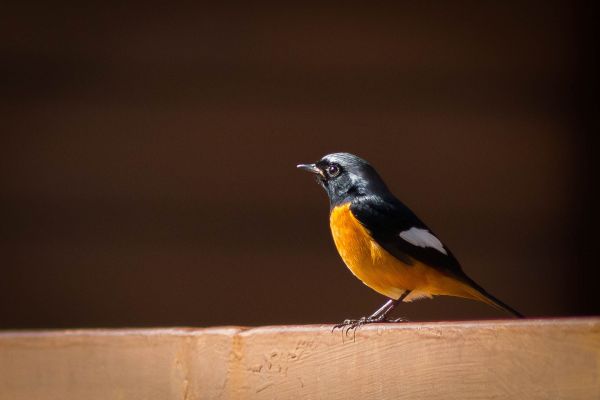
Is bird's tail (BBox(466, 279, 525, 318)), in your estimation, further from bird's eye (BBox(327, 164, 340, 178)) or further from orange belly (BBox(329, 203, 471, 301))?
bird's eye (BBox(327, 164, 340, 178))

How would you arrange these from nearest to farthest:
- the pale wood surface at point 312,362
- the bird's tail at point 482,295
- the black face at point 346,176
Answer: the pale wood surface at point 312,362, the bird's tail at point 482,295, the black face at point 346,176

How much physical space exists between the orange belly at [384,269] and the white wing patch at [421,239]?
58mm

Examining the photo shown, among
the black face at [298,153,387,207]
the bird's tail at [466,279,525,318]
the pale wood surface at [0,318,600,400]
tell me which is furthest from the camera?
the black face at [298,153,387,207]

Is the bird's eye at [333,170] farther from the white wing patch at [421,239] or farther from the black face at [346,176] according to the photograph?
the white wing patch at [421,239]

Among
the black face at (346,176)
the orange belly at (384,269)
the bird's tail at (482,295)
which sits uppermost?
the black face at (346,176)

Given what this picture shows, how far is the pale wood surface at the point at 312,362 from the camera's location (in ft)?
5.89

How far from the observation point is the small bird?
2762 millimetres

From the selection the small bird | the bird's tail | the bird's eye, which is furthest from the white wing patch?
the bird's eye

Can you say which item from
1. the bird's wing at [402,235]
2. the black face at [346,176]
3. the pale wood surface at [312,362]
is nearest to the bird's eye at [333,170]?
the black face at [346,176]

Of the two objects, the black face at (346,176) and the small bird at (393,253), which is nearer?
the small bird at (393,253)

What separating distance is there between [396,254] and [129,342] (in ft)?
2.68

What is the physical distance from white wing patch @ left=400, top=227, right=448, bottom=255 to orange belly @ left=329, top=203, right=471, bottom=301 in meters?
0.06

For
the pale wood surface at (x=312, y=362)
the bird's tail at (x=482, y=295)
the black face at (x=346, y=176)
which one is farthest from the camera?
the black face at (x=346, y=176)

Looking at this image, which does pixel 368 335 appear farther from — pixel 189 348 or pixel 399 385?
pixel 189 348
